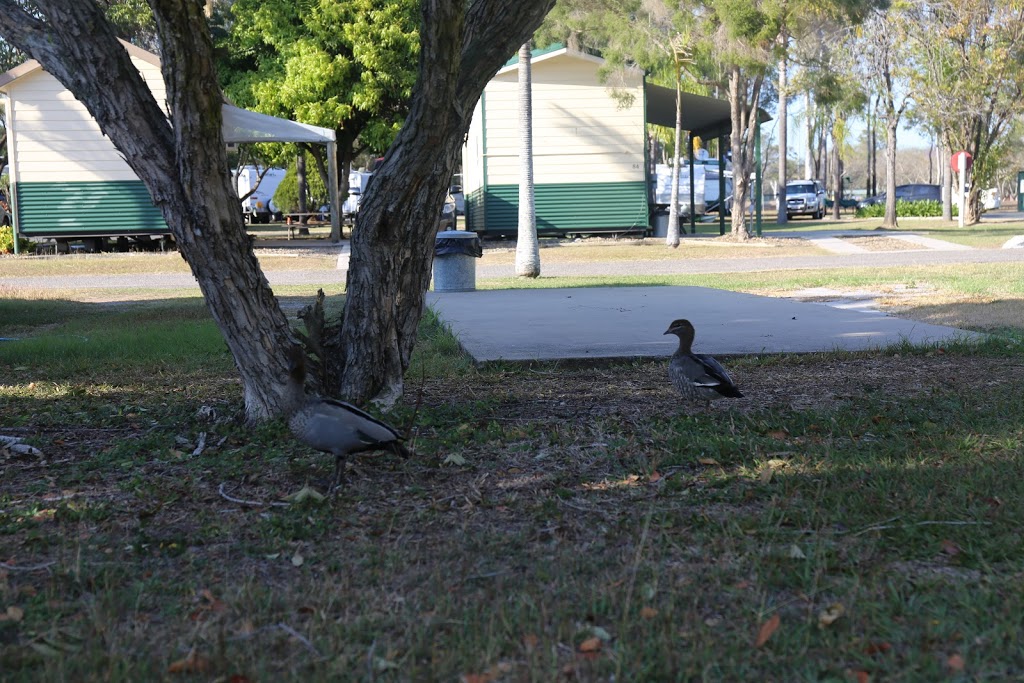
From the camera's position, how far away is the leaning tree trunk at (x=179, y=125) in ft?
17.1

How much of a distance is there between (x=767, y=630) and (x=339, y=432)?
2149 mm

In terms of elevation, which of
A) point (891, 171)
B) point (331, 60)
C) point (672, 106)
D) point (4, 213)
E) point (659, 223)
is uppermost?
point (331, 60)

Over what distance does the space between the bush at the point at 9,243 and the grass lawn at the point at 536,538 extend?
67.3 ft

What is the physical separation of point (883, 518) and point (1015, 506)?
1.88ft

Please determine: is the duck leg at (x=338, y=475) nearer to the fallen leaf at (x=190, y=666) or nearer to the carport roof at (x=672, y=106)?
the fallen leaf at (x=190, y=666)

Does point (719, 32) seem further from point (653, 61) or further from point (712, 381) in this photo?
point (712, 381)

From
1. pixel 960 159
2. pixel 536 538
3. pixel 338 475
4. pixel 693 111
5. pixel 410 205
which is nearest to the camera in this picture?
pixel 536 538

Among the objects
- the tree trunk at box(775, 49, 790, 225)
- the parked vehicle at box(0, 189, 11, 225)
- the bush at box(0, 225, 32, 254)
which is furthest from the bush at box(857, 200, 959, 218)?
the bush at box(0, 225, 32, 254)

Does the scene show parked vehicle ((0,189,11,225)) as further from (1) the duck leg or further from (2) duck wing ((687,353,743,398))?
(1) the duck leg

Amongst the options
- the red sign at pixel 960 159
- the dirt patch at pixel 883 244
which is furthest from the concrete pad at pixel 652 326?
the red sign at pixel 960 159

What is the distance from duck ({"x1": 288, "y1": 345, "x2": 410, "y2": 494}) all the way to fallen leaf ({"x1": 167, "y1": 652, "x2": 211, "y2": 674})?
1.67 meters

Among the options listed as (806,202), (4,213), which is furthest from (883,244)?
(806,202)

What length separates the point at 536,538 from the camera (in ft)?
13.6

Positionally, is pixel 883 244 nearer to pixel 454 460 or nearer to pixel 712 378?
pixel 712 378
